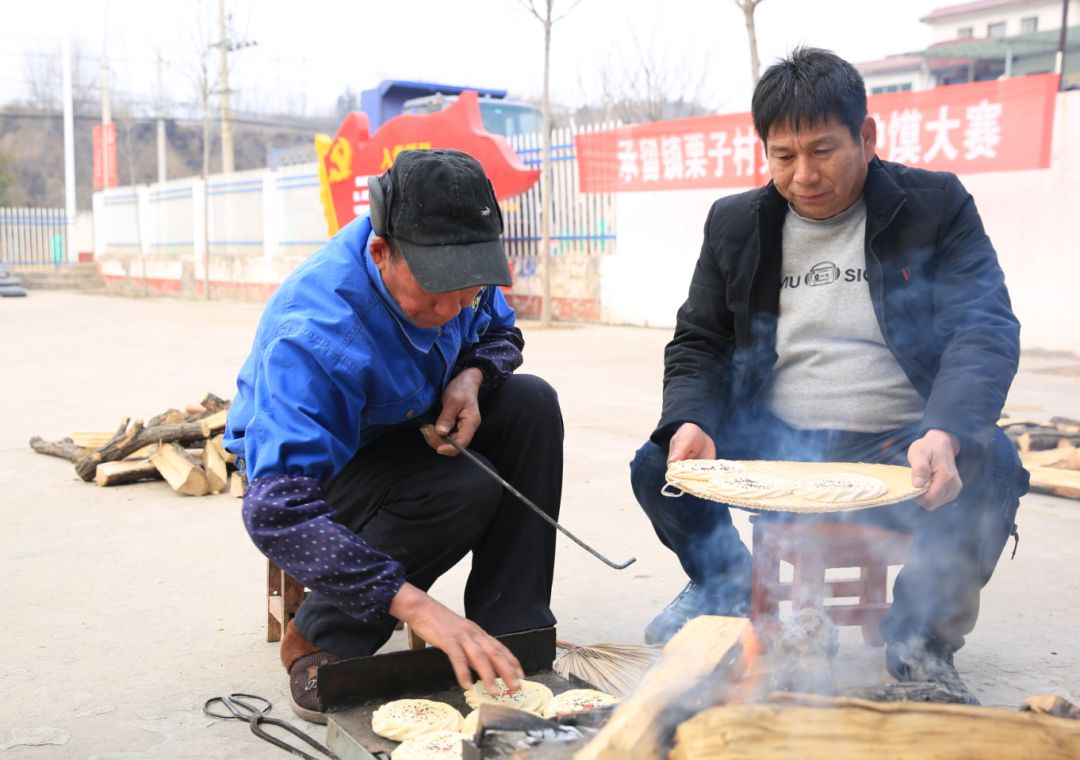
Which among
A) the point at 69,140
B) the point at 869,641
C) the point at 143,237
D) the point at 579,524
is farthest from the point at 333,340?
the point at 69,140

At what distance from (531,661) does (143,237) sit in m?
23.3

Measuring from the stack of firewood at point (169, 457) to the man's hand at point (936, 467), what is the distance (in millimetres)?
3186

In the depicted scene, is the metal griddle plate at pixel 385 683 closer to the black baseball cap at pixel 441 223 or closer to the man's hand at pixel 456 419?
the man's hand at pixel 456 419

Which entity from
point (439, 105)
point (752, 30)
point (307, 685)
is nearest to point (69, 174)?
point (439, 105)

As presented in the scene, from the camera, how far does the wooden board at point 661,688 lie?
4.73ft

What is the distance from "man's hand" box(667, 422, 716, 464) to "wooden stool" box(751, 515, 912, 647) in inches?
8.4

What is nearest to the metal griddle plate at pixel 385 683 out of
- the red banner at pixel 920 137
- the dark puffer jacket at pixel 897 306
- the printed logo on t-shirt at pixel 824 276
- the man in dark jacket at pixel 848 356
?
the man in dark jacket at pixel 848 356

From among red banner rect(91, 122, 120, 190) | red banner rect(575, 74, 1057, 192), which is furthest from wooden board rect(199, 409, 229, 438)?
red banner rect(91, 122, 120, 190)

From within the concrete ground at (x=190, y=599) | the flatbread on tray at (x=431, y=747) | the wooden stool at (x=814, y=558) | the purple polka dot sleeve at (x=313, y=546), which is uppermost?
the purple polka dot sleeve at (x=313, y=546)

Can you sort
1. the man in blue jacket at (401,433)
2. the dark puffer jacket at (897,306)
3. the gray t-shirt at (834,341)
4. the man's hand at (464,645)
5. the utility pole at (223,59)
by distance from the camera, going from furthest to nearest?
the utility pole at (223,59) < the gray t-shirt at (834,341) < the dark puffer jacket at (897,306) < the man in blue jacket at (401,433) < the man's hand at (464,645)

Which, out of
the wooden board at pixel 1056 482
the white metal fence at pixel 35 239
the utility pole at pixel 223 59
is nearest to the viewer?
the wooden board at pixel 1056 482

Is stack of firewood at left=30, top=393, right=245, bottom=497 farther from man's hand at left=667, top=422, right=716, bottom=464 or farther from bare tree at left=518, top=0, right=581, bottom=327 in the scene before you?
bare tree at left=518, top=0, right=581, bottom=327

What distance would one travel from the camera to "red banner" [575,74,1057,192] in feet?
24.9

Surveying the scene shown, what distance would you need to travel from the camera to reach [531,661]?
228cm
